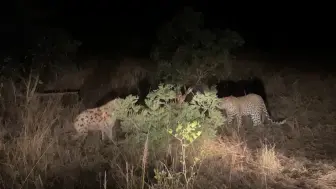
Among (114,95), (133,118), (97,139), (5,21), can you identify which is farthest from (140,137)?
(5,21)

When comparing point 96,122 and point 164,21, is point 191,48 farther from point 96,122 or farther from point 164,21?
point 164,21

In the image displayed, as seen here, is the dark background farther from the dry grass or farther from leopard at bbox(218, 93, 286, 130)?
leopard at bbox(218, 93, 286, 130)

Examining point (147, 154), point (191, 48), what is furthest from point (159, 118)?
point (191, 48)

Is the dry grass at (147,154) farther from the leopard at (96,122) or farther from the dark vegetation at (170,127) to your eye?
the leopard at (96,122)

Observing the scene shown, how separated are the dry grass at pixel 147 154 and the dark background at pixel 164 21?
19.2ft

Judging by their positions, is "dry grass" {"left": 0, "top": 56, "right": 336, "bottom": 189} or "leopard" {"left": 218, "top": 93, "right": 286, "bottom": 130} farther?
"leopard" {"left": 218, "top": 93, "right": 286, "bottom": 130}

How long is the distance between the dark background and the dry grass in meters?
5.85

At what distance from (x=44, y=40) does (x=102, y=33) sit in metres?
7.89

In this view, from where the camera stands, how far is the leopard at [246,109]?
8945mm

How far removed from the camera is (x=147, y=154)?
6.82 meters

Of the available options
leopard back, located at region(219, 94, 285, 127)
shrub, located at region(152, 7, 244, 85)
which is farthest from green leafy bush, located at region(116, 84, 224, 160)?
leopard back, located at region(219, 94, 285, 127)

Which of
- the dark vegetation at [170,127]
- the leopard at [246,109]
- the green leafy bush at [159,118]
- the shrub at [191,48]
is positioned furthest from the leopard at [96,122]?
the leopard at [246,109]

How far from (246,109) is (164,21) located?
10.1 metres

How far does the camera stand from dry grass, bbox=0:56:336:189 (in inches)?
240
